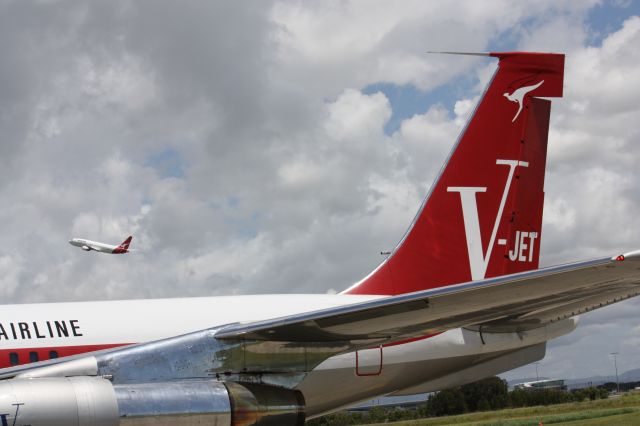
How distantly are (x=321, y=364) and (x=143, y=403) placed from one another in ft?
14.8

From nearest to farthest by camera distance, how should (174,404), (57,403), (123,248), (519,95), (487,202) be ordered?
1. (57,403)
2. (174,404)
3. (487,202)
4. (519,95)
5. (123,248)

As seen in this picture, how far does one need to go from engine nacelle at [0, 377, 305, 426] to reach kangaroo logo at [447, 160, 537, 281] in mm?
6441

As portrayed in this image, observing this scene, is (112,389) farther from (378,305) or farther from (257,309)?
(257,309)

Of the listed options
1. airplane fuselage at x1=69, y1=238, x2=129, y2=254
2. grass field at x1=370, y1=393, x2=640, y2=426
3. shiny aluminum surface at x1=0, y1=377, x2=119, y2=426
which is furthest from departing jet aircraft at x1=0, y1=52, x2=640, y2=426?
airplane fuselage at x1=69, y1=238, x2=129, y2=254

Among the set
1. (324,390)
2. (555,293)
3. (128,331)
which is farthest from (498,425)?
(555,293)

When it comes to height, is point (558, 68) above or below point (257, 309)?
above

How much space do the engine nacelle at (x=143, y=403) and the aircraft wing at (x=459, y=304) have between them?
74 cm

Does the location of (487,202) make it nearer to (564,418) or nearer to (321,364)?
(321,364)

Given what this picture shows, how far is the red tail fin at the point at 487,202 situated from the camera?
1466cm

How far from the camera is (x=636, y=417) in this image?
100 ft

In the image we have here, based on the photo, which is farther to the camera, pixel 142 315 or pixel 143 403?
pixel 142 315

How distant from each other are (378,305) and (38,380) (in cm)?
340

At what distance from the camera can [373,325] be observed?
9062 mm

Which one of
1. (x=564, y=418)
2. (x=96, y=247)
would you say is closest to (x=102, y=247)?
(x=96, y=247)
